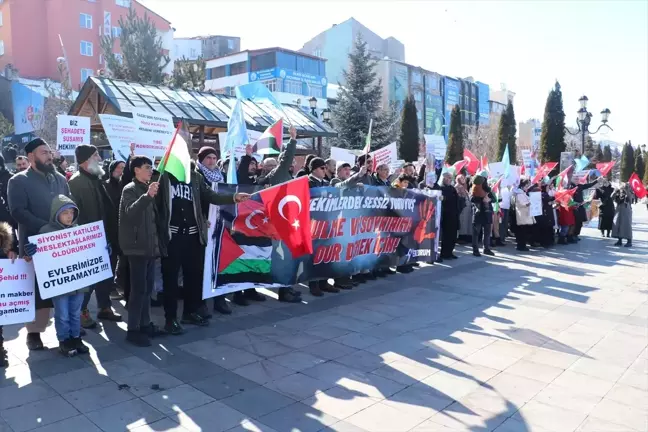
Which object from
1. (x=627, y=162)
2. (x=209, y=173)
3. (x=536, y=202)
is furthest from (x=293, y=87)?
(x=209, y=173)

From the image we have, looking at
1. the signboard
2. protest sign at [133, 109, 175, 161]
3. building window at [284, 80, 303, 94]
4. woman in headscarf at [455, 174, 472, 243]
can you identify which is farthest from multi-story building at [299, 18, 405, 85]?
protest sign at [133, 109, 175, 161]

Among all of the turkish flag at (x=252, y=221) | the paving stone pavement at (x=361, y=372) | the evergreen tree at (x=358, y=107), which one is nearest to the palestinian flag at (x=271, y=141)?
the turkish flag at (x=252, y=221)

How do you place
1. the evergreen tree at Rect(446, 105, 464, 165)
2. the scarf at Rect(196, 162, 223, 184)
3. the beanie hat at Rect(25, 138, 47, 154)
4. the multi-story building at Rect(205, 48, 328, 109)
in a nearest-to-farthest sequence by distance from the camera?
the beanie hat at Rect(25, 138, 47, 154) < the scarf at Rect(196, 162, 223, 184) < the evergreen tree at Rect(446, 105, 464, 165) < the multi-story building at Rect(205, 48, 328, 109)

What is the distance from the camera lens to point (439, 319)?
690cm

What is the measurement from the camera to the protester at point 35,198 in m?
5.15

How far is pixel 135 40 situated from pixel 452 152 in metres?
21.6

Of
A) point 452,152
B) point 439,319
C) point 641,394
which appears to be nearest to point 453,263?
point 439,319

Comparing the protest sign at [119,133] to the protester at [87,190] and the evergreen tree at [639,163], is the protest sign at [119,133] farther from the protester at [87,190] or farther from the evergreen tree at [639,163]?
the evergreen tree at [639,163]

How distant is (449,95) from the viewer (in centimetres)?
7512

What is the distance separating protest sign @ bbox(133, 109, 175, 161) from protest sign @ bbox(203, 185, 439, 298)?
1570 millimetres

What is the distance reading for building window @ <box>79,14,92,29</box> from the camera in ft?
160

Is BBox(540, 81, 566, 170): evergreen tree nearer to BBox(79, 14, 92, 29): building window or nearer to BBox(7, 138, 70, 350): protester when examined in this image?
BBox(7, 138, 70, 350): protester

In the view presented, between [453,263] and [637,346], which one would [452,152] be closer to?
[453,263]

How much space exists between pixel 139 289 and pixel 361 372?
8.17 ft
